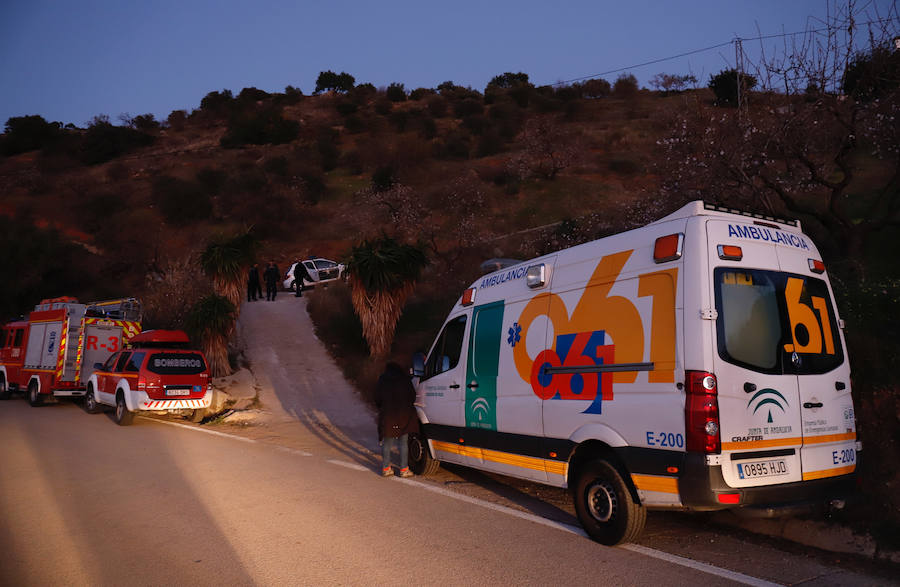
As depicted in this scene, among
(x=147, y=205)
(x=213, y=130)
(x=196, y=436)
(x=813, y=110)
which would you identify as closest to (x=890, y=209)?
(x=813, y=110)

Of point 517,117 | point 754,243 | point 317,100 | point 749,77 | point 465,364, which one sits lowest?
point 465,364

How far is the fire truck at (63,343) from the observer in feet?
59.8

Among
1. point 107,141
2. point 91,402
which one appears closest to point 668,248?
point 91,402

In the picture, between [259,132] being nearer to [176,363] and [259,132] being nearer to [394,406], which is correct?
[176,363]

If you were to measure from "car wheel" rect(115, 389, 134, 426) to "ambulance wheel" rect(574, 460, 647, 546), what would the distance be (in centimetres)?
1180

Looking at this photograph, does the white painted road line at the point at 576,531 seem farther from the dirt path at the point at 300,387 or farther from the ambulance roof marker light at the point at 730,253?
the ambulance roof marker light at the point at 730,253

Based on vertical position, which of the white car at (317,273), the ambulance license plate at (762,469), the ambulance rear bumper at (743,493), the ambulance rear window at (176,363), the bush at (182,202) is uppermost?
the bush at (182,202)

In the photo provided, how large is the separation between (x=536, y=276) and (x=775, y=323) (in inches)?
94.7

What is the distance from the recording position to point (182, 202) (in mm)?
50094

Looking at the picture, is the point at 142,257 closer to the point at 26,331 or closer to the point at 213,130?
the point at 26,331

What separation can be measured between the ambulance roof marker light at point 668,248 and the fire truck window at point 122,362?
13285 millimetres

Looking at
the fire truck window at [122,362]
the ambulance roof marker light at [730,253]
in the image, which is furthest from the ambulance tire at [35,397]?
the ambulance roof marker light at [730,253]

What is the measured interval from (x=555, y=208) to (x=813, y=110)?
31345 millimetres

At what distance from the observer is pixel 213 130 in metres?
78.8
